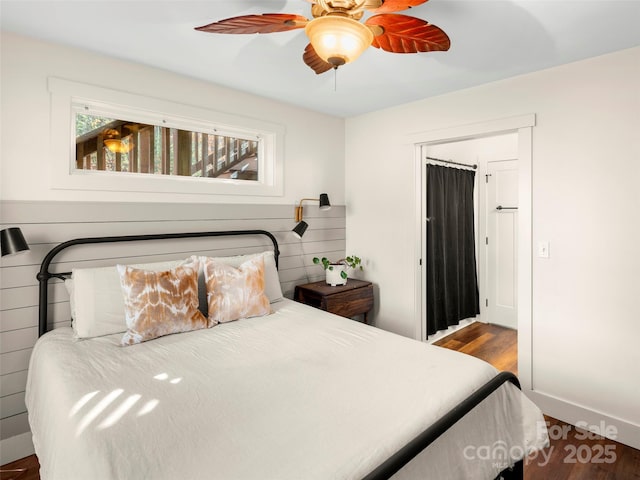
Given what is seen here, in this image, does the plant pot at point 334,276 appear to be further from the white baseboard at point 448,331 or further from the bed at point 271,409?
the bed at point 271,409

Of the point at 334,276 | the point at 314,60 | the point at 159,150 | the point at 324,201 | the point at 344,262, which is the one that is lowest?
the point at 334,276

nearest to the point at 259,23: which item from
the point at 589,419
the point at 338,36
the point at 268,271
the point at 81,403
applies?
the point at 338,36

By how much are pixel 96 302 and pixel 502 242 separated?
4146mm

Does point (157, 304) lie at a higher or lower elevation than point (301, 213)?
lower

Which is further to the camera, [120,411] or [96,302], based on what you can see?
[96,302]

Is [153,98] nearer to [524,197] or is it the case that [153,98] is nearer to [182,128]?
[182,128]

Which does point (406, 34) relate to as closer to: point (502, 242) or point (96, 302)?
point (96, 302)

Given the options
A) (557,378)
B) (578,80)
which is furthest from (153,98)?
(557,378)

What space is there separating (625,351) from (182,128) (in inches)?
135

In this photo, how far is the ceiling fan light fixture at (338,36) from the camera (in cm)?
140

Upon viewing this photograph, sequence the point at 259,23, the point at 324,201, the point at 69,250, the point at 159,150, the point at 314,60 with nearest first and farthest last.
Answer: the point at 259,23
the point at 314,60
the point at 69,250
the point at 159,150
the point at 324,201

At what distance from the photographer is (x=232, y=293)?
2.41 m

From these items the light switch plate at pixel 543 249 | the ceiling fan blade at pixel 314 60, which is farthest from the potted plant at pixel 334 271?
the ceiling fan blade at pixel 314 60

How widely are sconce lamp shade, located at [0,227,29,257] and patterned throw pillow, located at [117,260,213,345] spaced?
486 mm
